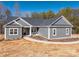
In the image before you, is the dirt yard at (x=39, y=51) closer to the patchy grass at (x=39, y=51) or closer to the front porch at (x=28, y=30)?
the patchy grass at (x=39, y=51)

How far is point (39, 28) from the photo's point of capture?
105 feet

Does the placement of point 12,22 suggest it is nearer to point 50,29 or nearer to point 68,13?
point 50,29

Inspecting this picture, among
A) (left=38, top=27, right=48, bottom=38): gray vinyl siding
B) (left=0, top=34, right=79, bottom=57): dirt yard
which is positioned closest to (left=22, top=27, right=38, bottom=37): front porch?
(left=38, top=27, right=48, bottom=38): gray vinyl siding

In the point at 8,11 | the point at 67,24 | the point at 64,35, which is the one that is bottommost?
the point at 64,35

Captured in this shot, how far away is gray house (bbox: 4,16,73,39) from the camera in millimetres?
27938

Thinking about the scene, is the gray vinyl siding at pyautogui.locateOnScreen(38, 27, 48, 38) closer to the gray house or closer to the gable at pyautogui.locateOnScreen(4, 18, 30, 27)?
the gray house

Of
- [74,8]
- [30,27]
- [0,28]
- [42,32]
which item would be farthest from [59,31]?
[74,8]

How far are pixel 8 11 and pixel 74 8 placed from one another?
18.7 metres

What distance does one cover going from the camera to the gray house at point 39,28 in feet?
91.7

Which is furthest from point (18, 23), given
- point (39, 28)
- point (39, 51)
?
point (39, 51)

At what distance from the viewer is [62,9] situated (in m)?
48.3

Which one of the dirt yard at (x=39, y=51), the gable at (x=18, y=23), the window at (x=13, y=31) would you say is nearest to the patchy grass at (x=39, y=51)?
the dirt yard at (x=39, y=51)

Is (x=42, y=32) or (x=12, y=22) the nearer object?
(x=12, y=22)

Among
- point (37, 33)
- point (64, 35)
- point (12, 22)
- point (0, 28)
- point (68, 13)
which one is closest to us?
point (12, 22)
